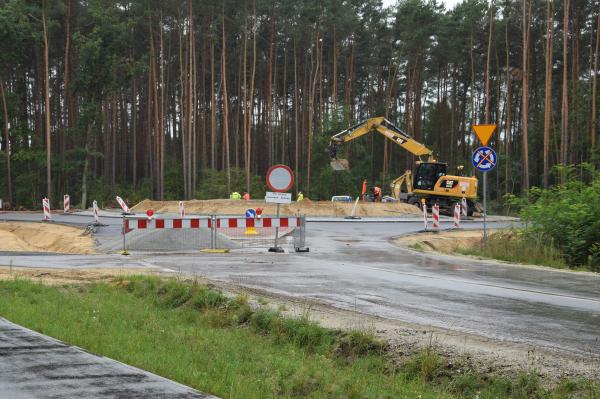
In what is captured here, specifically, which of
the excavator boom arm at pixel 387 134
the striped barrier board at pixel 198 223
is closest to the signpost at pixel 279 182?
the striped barrier board at pixel 198 223

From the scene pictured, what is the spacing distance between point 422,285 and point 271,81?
164ft

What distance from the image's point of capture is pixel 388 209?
41594 millimetres

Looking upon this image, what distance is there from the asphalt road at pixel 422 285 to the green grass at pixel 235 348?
5.10ft

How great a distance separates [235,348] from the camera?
732 cm

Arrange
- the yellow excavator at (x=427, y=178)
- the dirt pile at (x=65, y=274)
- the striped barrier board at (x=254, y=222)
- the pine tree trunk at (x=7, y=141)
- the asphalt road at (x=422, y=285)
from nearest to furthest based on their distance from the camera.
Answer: the asphalt road at (x=422, y=285)
the dirt pile at (x=65, y=274)
the striped barrier board at (x=254, y=222)
the yellow excavator at (x=427, y=178)
the pine tree trunk at (x=7, y=141)

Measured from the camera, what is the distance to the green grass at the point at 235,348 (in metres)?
5.75

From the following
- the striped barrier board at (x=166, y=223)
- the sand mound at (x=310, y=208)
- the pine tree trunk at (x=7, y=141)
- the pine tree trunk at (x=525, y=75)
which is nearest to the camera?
the striped barrier board at (x=166, y=223)

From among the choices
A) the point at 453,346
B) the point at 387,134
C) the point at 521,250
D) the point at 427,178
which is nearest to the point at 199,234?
the point at 521,250

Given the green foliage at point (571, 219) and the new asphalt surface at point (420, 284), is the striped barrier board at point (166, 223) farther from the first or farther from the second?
the green foliage at point (571, 219)

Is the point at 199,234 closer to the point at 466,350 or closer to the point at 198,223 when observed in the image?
the point at 198,223

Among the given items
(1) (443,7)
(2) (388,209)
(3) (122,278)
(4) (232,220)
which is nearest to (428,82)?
(1) (443,7)

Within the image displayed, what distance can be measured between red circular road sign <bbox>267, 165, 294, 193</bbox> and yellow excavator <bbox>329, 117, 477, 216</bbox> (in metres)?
23.3

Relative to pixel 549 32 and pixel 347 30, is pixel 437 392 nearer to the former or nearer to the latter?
pixel 549 32

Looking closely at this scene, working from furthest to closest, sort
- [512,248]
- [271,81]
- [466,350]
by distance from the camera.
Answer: [271,81], [512,248], [466,350]
